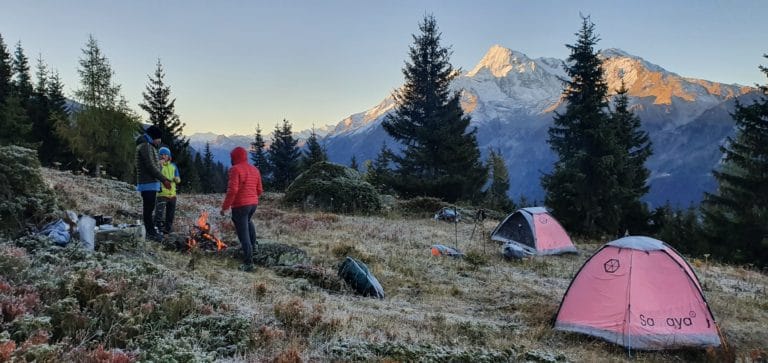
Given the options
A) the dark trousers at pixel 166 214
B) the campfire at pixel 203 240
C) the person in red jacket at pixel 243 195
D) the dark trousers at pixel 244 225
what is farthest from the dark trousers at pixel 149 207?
the dark trousers at pixel 244 225

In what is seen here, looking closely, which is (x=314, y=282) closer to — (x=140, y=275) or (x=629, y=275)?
(x=140, y=275)

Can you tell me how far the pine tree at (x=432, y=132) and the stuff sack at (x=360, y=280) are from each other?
2092 centimetres

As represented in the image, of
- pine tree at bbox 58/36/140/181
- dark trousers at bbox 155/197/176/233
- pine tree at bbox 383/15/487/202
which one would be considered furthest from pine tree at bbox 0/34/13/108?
dark trousers at bbox 155/197/176/233

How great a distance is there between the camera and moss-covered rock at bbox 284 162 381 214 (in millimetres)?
22281

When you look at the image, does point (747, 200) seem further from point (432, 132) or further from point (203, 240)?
point (203, 240)

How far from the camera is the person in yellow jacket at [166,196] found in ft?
32.6

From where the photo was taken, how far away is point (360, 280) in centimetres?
872

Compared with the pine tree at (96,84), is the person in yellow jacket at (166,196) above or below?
below

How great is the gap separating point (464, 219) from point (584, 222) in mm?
7320

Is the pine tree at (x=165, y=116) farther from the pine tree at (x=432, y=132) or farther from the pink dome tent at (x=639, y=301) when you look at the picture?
the pink dome tent at (x=639, y=301)

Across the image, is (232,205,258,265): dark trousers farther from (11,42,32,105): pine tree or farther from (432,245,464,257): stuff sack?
(11,42,32,105): pine tree

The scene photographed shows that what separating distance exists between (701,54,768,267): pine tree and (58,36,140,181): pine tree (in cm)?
3863

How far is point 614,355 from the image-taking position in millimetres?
6703

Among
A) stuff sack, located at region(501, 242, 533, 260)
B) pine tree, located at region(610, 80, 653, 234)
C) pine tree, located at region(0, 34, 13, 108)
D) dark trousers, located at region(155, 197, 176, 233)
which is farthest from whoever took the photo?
pine tree, located at region(0, 34, 13, 108)
